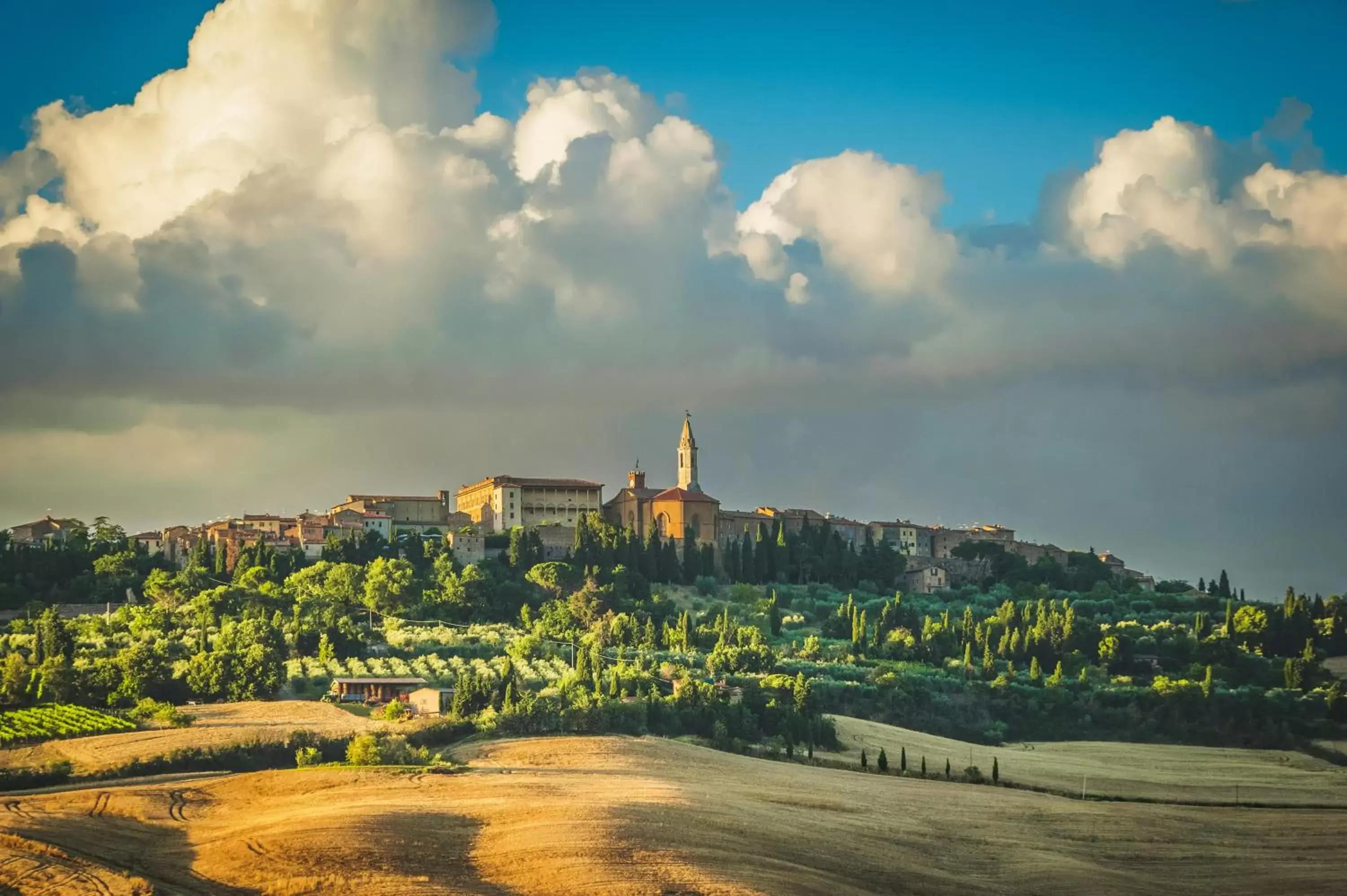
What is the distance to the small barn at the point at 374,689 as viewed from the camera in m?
67.1

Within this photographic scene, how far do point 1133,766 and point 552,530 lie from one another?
45347 mm

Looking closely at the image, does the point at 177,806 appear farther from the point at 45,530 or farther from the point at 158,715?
the point at 45,530

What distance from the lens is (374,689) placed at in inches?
2670

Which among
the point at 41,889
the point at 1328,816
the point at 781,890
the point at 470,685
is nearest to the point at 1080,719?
the point at 1328,816

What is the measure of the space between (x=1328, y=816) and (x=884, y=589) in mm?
54412

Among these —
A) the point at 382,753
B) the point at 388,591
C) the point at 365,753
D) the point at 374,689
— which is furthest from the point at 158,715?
the point at 388,591

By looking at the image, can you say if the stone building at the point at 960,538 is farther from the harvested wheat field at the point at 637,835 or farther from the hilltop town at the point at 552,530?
the harvested wheat field at the point at 637,835

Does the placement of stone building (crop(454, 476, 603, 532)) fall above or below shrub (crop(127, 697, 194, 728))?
above

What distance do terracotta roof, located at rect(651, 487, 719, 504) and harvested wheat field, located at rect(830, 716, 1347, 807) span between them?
37809mm

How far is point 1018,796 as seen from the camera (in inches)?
2130

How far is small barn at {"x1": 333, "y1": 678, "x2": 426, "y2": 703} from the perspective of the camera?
67.1m

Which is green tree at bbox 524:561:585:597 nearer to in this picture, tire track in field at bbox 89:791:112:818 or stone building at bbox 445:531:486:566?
stone building at bbox 445:531:486:566

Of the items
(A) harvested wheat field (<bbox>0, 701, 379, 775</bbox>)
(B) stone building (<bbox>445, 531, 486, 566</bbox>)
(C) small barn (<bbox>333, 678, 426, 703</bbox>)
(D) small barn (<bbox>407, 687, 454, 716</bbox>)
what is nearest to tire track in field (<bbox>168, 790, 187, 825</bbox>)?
(A) harvested wheat field (<bbox>0, 701, 379, 775</bbox>)

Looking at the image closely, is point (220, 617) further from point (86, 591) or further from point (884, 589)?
point (884, 589)
